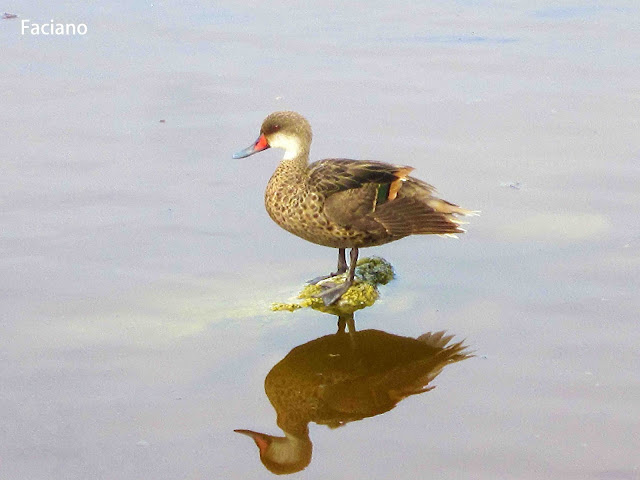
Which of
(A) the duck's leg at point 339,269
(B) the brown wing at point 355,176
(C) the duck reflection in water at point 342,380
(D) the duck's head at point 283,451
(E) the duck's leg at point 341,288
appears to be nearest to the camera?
(D) the duck's head at point 283,451

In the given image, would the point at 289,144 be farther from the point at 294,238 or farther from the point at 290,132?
the point at 294,238

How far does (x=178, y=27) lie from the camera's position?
932 centimetres

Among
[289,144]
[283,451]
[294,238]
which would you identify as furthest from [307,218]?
[283,451]

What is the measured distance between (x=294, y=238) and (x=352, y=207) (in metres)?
0.86

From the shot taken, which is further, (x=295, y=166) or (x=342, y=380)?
(x=295, y=166)

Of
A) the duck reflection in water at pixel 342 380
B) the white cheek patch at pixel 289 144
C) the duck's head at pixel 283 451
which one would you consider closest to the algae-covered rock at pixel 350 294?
the duck reflection in water at pixel 342 380

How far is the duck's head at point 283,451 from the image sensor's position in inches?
156

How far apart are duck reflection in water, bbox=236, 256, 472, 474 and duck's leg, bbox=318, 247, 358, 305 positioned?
0.17 m

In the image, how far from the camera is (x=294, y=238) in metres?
6.11

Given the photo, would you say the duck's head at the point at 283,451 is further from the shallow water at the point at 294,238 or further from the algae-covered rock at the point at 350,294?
the algae-covered rock at the point at 350,294

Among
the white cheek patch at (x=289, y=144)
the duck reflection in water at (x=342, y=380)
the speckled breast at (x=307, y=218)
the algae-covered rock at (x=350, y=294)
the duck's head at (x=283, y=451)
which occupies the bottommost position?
the duck's head at (x=283, y=451)

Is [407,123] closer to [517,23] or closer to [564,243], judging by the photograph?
[564,243]

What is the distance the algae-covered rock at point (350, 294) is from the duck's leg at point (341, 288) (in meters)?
0.05
